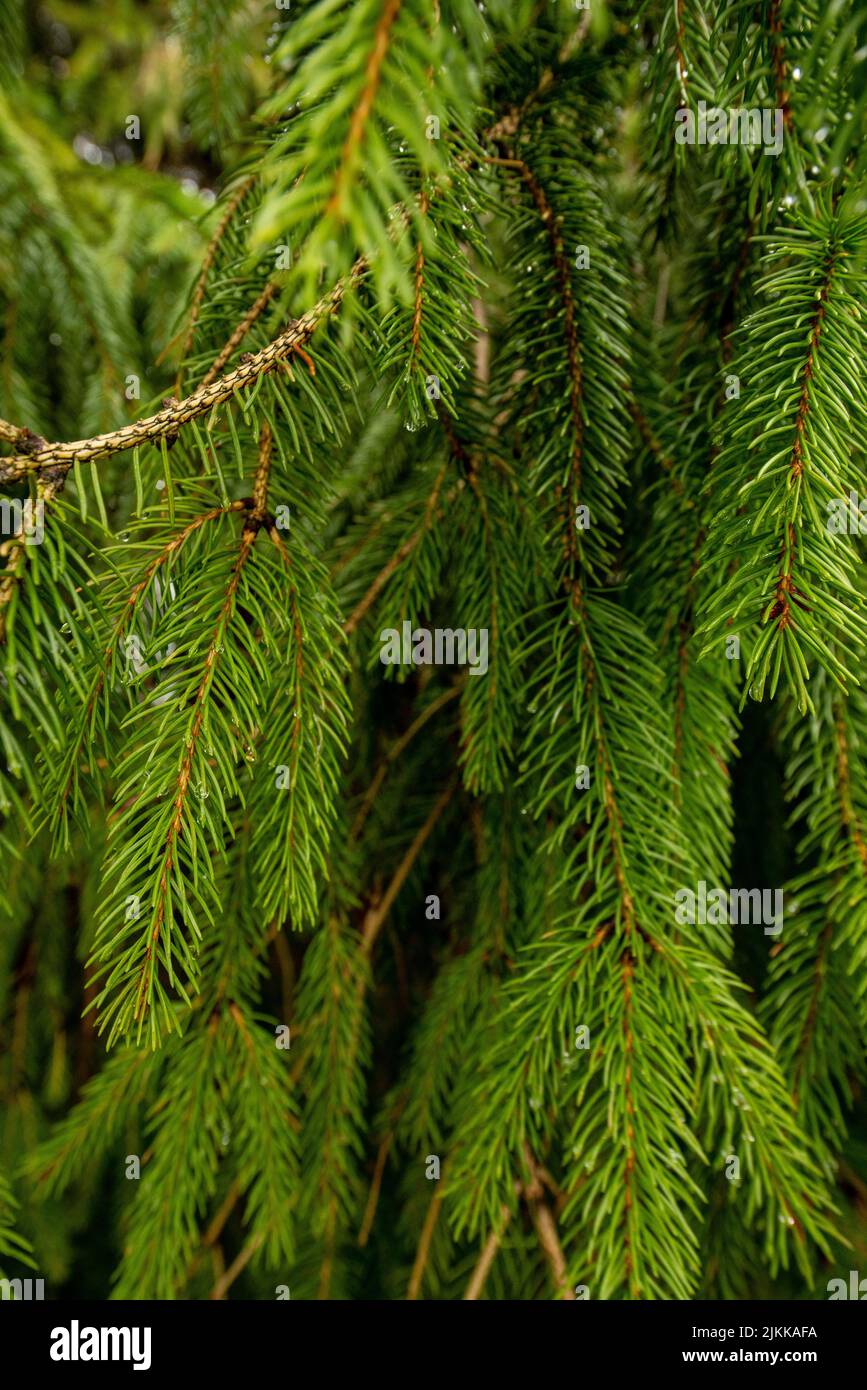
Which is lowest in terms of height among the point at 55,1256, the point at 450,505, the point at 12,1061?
the point at 55,1256

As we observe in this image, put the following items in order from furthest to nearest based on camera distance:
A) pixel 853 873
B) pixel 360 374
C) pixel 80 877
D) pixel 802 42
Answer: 1. pixel 80 877
2. pixel 360 374
3. pixel 853 873
4. pixel 802 42

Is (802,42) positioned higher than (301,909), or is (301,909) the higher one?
(802,42)

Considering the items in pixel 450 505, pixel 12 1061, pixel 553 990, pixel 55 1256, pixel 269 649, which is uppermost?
pixel 450 505

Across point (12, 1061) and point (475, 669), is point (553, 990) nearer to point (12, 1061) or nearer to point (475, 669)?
point (475, 669)

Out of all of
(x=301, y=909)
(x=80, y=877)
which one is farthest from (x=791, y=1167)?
(x=80, y=877)

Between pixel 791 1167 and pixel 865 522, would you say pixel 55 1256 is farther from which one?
pixel 865 522

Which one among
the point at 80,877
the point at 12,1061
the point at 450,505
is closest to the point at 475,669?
the point at 450,505

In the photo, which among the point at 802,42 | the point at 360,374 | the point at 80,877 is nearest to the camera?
the point at 802,42

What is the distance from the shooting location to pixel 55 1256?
35.5 inches

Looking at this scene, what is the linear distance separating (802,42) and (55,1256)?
123 cm

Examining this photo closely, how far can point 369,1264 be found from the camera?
80cm

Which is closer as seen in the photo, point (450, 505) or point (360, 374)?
point (450, 505)

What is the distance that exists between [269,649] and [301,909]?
0.42 ft

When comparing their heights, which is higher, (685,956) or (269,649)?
(269,649)
